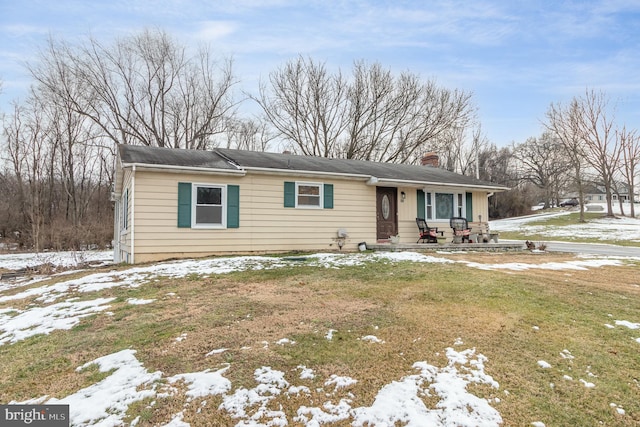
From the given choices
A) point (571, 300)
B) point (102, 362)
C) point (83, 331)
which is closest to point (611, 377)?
point (571, 300)

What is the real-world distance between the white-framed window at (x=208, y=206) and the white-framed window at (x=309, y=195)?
2.35 meters

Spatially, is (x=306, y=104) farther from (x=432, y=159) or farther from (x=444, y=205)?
(x=444, y=205)

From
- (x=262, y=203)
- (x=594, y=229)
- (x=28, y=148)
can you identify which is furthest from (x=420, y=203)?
(x=28, y=148)

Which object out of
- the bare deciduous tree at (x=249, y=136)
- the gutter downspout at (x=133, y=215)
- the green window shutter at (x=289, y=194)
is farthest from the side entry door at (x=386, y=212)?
the bare deciduous tree at (x=249, y=136)

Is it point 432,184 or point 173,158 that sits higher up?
point 173,158

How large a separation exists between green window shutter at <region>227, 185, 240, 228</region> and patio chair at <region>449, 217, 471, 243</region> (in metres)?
7.82

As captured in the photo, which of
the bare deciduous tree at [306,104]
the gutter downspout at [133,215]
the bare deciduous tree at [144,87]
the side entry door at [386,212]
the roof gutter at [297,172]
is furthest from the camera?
the bare deciduous tree at [306,104]

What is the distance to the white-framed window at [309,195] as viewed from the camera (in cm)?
1148

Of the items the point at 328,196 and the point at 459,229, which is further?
the point at 459,229

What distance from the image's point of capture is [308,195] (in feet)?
38.1

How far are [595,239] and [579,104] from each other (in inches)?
554

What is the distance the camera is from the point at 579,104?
28156mm

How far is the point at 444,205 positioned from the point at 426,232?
166 cm

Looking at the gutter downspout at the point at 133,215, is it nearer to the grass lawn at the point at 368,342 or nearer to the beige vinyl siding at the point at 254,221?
the beige vinyl siding at the point at 254,221
